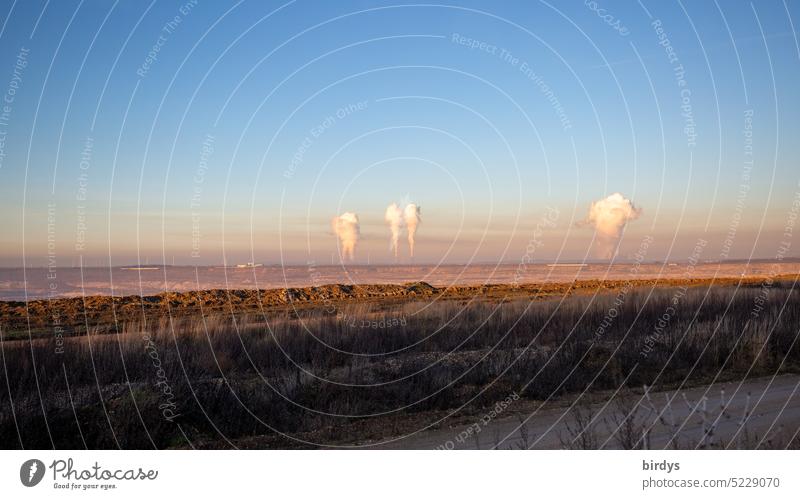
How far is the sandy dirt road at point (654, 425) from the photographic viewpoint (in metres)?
8.52

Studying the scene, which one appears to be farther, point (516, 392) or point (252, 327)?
point (252, 327)

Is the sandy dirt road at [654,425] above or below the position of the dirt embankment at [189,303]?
below

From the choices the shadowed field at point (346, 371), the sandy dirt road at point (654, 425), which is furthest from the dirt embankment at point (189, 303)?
the sandy dirt road at point (654, 425)

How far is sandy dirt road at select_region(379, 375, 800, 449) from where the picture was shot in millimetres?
8516

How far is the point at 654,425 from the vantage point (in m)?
9.29
